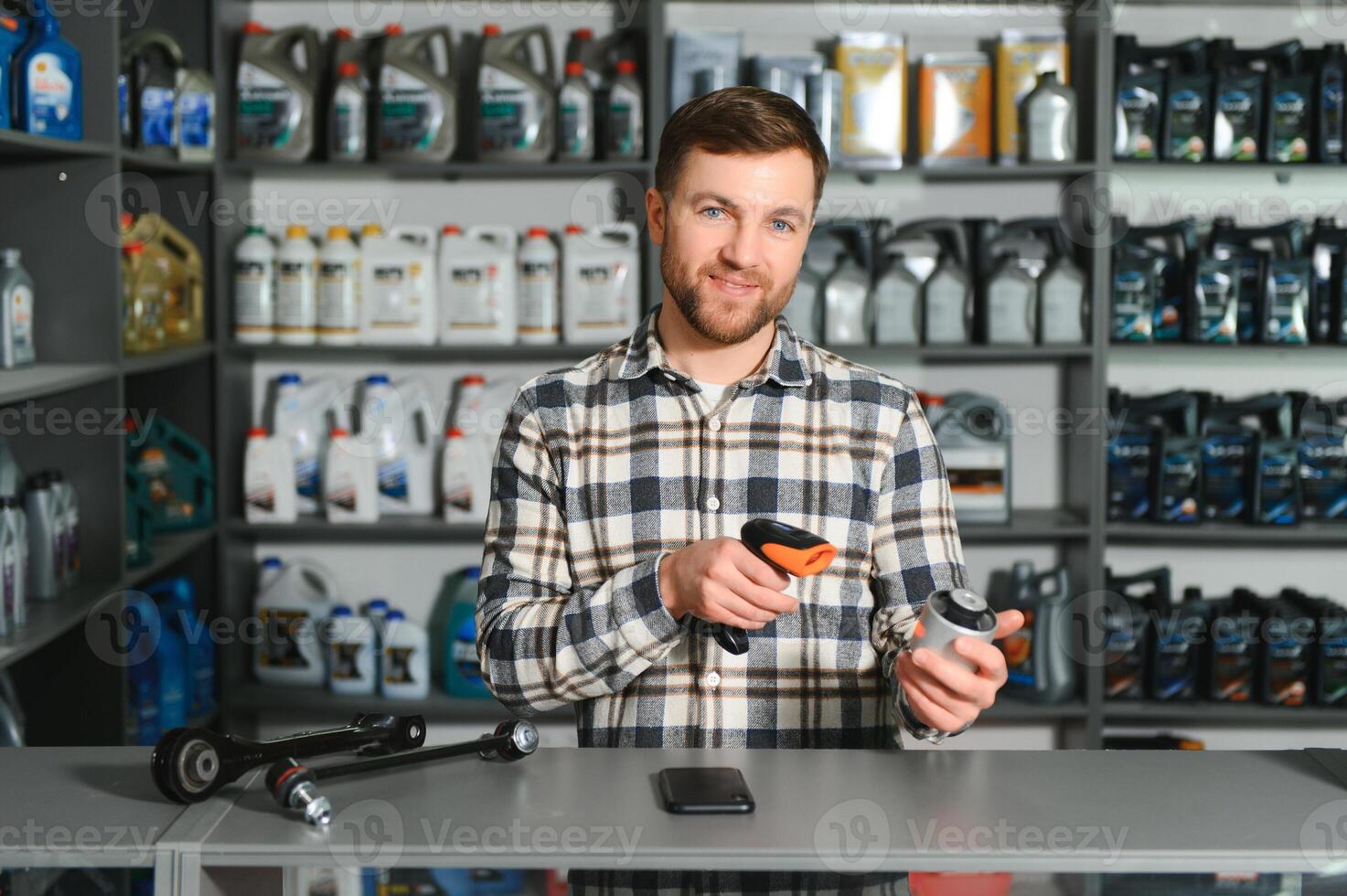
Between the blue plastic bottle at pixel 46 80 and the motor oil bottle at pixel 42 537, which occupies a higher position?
the blue plastic bottle at pixel 46 80

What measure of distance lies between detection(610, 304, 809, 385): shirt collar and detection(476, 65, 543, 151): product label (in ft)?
6.01

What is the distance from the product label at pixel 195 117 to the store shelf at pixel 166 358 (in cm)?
50

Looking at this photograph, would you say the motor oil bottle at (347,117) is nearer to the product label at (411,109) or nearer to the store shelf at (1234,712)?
the product label at (411,109)

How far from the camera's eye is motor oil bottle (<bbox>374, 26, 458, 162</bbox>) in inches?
128

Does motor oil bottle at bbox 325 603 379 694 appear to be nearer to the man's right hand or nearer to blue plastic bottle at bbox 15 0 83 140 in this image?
blue plastic bottle at bbox 15 0 83 140

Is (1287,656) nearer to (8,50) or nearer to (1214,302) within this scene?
(1214,302)

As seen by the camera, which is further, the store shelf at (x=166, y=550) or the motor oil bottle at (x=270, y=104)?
the motor oil bottle at (x=270, y=104)

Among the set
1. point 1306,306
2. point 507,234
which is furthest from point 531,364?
point 1306,306

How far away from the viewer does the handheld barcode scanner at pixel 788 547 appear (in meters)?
1.09

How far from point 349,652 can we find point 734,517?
6.87ft

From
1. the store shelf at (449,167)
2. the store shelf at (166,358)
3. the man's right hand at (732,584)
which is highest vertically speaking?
the store shelf at (449,167)

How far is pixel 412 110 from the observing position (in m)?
3.27

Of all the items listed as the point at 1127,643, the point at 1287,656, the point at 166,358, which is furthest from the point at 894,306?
the point at 166,358

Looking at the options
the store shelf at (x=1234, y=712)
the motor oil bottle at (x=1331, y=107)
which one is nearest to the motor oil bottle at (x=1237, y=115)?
the motor oil bottle at (x=1331, y=107)
